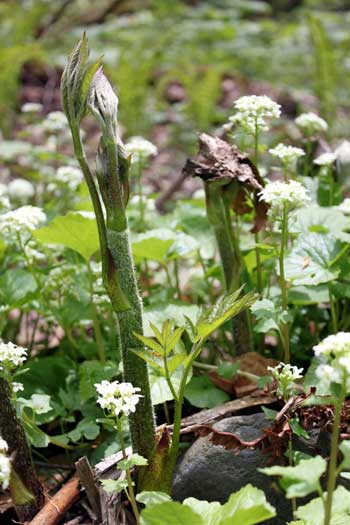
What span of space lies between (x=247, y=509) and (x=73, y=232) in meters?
0.94

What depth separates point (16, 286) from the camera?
2.02m

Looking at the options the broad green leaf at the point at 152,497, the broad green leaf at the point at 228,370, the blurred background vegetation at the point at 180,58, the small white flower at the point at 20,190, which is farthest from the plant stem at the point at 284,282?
the blurred background vegetation at the point at 180,58

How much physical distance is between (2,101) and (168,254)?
10.1 ft

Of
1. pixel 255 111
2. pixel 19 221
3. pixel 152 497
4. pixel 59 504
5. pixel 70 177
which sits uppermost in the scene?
pixel 255 111

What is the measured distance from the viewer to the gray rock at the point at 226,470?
154 cm

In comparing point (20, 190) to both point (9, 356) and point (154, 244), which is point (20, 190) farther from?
point (9, 356)

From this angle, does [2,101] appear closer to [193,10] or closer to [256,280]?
[256,280]

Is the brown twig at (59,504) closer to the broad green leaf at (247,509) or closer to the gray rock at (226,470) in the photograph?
the gray rock at (226,470)

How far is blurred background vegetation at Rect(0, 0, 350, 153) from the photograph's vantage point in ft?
15.9

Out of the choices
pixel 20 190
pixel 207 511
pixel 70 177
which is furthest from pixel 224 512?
pixel 20 190

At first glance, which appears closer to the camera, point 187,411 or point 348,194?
point 187,411

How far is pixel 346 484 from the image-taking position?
1.51 m

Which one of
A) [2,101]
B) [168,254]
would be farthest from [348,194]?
[2,101]

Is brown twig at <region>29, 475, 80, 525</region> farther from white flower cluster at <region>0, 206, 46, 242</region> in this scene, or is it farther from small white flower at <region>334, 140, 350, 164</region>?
small white flower at <region>334, 140, 350, 164</region>
